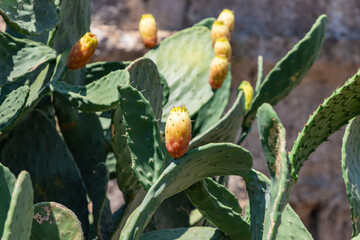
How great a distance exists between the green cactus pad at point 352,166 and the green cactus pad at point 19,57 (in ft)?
1.99

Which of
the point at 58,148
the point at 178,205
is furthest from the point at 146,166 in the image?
the point at 178,205

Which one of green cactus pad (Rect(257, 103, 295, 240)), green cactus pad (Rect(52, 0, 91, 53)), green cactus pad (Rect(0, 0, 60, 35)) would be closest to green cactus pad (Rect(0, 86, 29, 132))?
green cactus pad (Rect(0, 0, 60, 35))

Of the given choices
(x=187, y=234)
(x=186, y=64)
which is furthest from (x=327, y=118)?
(x=186, y=64)

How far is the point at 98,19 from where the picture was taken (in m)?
2.96

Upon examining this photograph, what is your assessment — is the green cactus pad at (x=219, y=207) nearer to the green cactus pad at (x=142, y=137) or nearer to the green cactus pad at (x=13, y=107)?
the green cactus pad at (x=142, y=137)

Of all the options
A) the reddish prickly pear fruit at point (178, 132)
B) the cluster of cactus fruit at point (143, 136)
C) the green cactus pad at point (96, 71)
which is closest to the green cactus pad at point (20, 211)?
the cluster of cactus fruit at point (143, 136)

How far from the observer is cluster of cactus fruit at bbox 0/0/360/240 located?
Result: 1.01 metres

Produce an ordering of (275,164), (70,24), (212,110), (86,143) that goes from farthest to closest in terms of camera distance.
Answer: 1. (212,110)
2. (86,143)
3. (70,24)
4. (275,164)

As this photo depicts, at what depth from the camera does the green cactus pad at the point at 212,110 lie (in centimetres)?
164

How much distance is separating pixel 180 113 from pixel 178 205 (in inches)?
25.3

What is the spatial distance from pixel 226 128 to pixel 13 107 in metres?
0.51

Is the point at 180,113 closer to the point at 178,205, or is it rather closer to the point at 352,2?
the point at 178,205

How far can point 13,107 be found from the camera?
3.91ft

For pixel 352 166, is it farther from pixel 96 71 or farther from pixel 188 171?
pixel 96 71
